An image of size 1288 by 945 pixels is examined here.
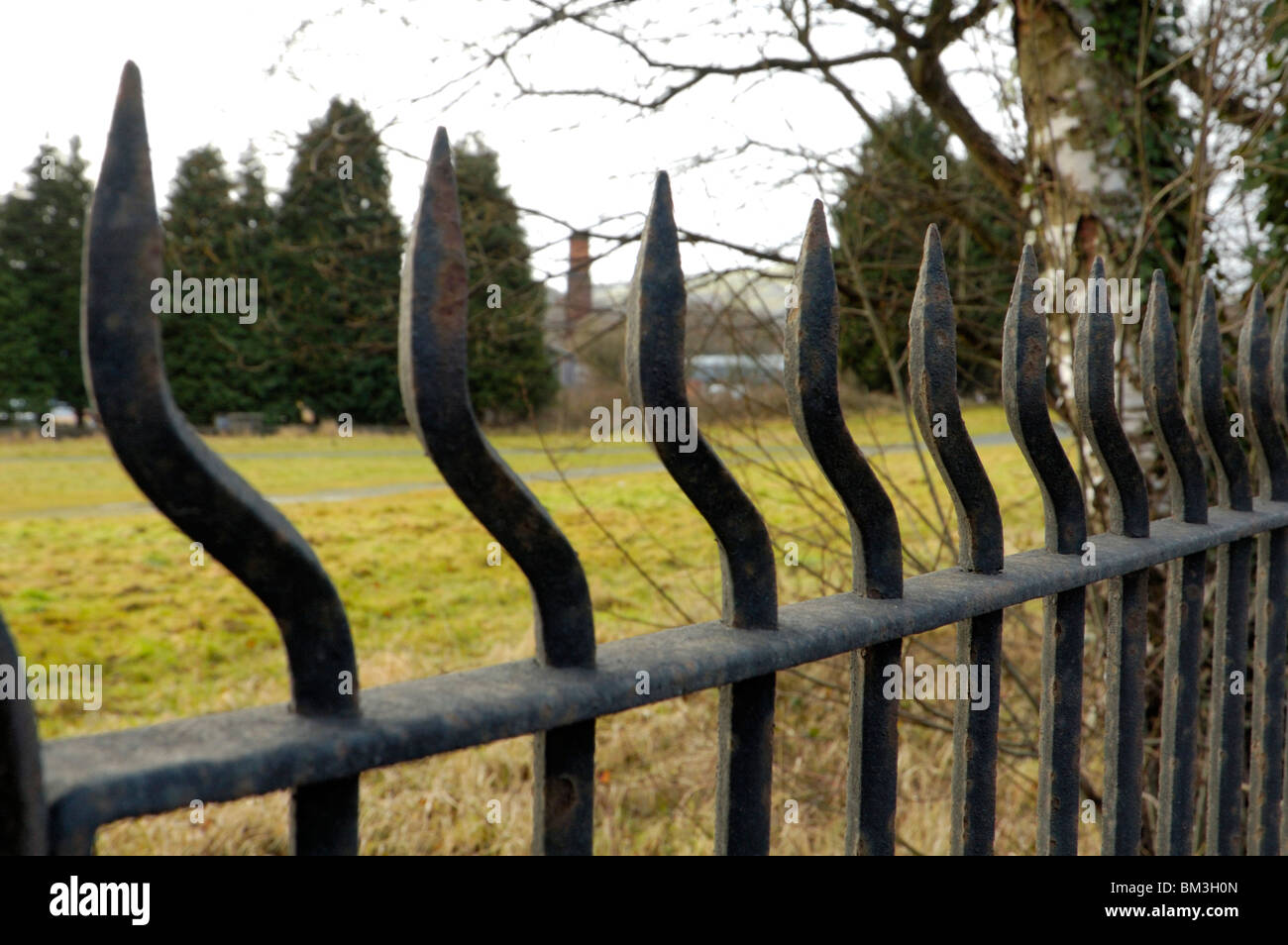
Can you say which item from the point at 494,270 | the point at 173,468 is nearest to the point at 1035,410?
the point at 173,468

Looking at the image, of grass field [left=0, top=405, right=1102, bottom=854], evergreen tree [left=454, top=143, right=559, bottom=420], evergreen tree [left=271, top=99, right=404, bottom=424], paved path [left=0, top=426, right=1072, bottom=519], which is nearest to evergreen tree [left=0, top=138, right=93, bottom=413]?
grass field [left=0, top=405, right=1102, bottom=854]

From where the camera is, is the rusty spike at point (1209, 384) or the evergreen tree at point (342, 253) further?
the evergreen tree at point (342, 253)

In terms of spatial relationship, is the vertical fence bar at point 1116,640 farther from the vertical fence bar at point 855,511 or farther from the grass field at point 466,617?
the grass field at point 466,617

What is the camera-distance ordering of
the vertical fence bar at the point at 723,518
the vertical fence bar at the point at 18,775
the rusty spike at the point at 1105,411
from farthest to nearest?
the rusty spike at the point at 1105,411 < the vertical fence bar at the point at 723,518 < the vertical fence bar at the point at 18,775

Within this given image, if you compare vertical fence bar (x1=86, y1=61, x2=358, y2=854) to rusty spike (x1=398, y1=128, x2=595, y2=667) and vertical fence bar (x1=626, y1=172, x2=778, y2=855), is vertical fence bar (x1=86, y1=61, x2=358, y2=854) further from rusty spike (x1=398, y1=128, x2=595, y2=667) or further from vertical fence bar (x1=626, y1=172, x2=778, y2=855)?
vertical fence bar (x1=626, y1=172, x2=778, y2=855)

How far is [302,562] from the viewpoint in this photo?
72 centimetres

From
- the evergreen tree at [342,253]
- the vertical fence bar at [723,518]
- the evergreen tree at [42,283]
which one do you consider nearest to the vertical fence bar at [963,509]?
the vertical fence bar at [723,518]

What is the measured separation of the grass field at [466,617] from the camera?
4.02 metres

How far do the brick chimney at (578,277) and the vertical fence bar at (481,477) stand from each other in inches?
139

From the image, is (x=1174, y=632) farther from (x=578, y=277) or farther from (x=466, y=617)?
(x=466, y=617)

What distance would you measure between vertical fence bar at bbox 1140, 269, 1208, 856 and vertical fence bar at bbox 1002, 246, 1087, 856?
1.09ft

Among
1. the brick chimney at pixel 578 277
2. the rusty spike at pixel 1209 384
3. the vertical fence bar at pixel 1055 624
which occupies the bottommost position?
the vertical fence bar at pixel 1055 624
